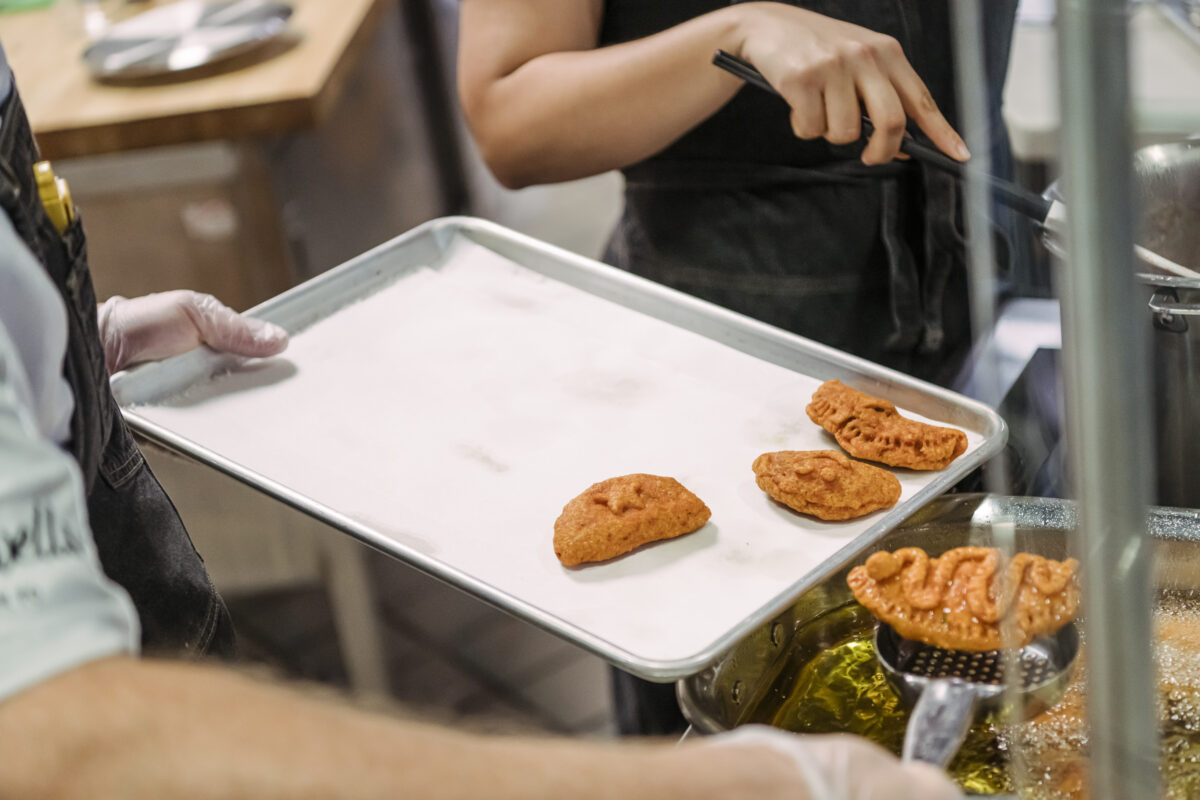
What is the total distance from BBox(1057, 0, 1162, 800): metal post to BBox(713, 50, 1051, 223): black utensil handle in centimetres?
32

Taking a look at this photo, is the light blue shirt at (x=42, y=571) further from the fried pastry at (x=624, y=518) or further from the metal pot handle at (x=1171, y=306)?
the metal pot handle at (x=1171, y=306)

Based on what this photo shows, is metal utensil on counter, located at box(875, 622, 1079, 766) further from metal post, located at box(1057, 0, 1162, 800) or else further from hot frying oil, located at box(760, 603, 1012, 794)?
metal post, located at box(1057, 0, 1162, 800)

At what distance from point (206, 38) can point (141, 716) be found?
2555 mm

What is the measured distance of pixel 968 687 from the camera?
0.69 m

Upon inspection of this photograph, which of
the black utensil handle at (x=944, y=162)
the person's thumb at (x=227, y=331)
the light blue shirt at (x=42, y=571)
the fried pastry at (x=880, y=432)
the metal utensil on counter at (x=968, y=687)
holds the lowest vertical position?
the metal utensil on counter at (x=968, y=687)

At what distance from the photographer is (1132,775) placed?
451mm

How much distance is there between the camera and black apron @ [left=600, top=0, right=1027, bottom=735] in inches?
50.5

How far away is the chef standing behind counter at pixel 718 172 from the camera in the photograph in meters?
1.25

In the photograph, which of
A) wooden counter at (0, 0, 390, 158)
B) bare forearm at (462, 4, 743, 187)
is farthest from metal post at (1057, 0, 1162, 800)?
wooden counter at (0, 0, 390, 158)

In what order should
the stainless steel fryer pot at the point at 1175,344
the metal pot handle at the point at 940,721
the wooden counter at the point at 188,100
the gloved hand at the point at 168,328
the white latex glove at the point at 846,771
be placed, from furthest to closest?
the wooden counter at the point at 188,100 → the gloved hand at the point at 168,328 → the stainless steel fryer pot at the point at 1175,344 → the metal pot handle at the point at 940,721 → the white latex glove at the point at 846,771

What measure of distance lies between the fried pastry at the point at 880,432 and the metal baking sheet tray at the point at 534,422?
0.02m

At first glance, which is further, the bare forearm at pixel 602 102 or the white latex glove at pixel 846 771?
the bare forearm at pixel 602 102

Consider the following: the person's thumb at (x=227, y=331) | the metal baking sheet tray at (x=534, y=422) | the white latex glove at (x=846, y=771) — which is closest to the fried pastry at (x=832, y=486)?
the metal baking sheet tray at (x=534, y=422)

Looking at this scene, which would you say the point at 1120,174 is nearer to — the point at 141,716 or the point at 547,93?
the point at 141,716
